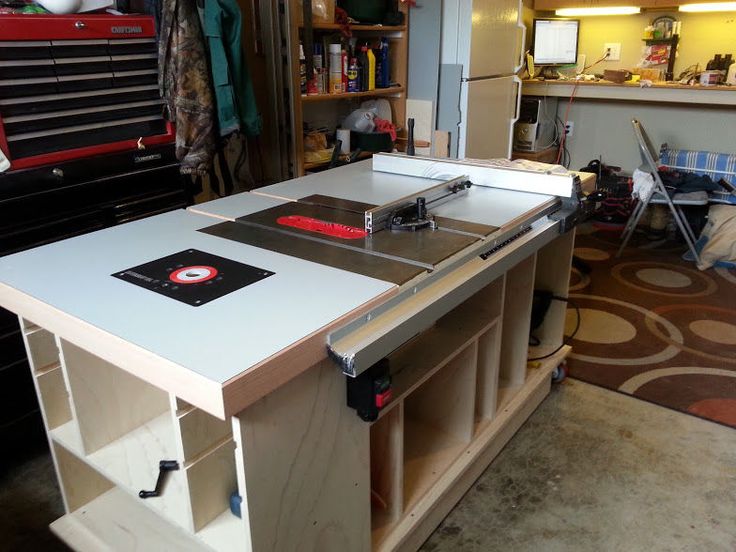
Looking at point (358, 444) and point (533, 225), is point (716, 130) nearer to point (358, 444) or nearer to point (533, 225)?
point (533, 225)

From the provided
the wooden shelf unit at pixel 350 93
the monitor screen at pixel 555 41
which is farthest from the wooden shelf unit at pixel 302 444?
the monitor screen at pixel 555 41

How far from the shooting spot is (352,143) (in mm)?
3246

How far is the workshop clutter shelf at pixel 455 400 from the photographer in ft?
4.92

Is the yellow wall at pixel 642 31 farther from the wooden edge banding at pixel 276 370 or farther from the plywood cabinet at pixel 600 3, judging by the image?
the wooden edge banding at pixel 276 370

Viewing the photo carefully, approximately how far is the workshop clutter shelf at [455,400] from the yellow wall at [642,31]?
299 cm

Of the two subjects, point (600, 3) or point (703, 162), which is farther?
point (600, 3)

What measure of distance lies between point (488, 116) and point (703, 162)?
63.5 inches

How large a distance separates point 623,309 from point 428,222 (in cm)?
185

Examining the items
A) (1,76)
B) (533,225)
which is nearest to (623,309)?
(533,225)

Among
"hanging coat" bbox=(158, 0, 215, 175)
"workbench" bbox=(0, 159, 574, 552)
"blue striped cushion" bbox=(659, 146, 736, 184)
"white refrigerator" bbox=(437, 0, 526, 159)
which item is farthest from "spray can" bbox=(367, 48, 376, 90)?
"blue striped cushion" bbox=(659, 146, 736, 184)

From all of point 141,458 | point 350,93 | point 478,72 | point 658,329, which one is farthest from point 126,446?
point 478,72

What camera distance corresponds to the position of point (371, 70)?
10.6 ft

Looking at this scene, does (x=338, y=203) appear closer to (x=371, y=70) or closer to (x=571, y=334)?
(x=571, y=334)

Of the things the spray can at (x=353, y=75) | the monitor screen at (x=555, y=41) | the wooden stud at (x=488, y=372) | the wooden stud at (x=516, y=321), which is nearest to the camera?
the wooden stud at (x=488, y=372)
